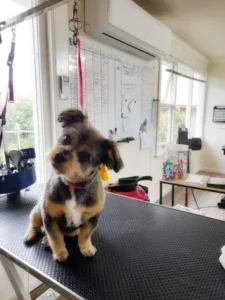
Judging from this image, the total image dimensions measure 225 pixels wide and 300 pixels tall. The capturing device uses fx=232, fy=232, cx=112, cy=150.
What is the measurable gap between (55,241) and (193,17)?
8.71ft

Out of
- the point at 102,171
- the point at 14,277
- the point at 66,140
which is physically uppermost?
the point at 66,140

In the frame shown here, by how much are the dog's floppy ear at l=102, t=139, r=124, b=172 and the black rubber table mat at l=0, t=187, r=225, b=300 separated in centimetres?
30

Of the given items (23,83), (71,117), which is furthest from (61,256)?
(23,83)

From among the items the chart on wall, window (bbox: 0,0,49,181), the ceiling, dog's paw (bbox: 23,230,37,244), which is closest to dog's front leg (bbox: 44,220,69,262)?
dog's paw (bbox: 23,230,37,244)

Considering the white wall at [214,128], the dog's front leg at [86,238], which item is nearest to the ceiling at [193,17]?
the white wall at [214,128]

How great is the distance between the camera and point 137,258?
740mm

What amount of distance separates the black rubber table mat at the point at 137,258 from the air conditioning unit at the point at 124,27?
1.36 meters

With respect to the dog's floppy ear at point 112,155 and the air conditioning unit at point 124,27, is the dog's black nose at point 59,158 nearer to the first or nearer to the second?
the dog's floppy ear at point 112,155

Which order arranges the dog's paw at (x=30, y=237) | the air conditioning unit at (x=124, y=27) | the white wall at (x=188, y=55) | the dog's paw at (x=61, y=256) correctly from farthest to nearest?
the white wall at (x=188, y=55)
the air conditioning unit at (x=124, y=27)
the dog's paw at (x=30, y=237)
the dog's paw at (x=61, y=256)

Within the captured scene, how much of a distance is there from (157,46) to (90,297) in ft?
7.35

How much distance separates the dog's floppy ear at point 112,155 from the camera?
72 centimetres

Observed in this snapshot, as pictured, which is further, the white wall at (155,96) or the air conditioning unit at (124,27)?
the air conditioning unit at (124,27)

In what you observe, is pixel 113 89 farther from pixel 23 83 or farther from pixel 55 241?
pixel 55 241

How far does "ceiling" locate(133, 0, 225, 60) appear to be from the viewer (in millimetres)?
2160
